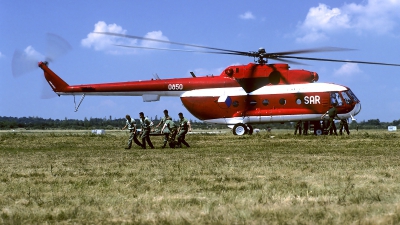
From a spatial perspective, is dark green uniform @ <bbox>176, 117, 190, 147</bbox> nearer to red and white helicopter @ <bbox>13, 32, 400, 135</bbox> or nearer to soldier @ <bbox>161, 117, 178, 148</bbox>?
soldier @ <bbox>161, 117, 178, 148</bbox>

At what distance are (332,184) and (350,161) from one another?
535 centimetres

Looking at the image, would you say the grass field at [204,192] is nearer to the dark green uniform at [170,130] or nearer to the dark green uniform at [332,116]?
the dark green uniform at [170,130]

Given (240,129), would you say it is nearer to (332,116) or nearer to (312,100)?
(312,100)

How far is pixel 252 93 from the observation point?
34.8 meters

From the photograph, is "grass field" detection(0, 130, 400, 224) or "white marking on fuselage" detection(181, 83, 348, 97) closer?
"grass field" detection(0, 130, 400, 224)

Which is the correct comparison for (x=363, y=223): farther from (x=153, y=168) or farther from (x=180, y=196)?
(x=153, y=168)

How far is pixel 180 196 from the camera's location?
386 inches

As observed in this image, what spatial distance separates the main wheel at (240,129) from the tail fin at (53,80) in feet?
39.9

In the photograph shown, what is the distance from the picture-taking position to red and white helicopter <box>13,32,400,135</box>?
33812mm

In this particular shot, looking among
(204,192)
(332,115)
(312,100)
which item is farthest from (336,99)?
(204,192)

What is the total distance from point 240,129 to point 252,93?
2524 millimetres

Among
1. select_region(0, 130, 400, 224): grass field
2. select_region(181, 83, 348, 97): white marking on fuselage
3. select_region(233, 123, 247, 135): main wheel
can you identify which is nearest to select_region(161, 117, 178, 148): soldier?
select_region(0, 130, 400, 224): grass field

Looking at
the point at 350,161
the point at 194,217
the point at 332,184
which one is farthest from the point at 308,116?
the point at 194,217

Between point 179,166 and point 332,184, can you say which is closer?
point 332,184
